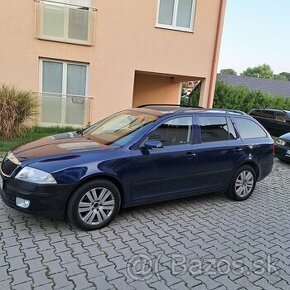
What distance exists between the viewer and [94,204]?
3.72 metres

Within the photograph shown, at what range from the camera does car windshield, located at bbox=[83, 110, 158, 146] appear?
4164 mm

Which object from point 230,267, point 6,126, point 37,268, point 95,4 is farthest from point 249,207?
point 95,4

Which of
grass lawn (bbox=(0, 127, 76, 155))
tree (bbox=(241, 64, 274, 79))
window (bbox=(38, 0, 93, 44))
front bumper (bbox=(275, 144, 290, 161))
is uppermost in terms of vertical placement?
tree (bbox=(241, 64, 274, 79))

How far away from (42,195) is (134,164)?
1178 mm

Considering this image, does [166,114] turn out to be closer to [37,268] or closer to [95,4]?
[37,268]

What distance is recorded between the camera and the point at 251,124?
5.53 metres

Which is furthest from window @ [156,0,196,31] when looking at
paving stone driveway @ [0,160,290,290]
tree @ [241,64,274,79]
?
tree @ [241,64,274,79]

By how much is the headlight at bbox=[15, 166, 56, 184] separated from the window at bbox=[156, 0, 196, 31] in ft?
28.0

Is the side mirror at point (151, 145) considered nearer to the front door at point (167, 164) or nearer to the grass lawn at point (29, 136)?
the front door at point (167, 164)

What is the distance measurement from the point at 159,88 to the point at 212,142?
1025cm

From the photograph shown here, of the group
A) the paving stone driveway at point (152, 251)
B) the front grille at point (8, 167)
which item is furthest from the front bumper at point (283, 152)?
the front grille at point (8, 167)

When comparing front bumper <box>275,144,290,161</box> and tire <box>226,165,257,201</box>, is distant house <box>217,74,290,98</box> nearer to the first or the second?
front bumper <box>275,144,290,161</box>

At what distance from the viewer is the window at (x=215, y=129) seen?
473cm

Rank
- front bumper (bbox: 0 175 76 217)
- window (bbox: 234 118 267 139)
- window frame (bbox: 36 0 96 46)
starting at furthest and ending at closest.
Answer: window frame (bbox: 36 0 96 46) → window (bbox: 234 118 267 139) → front bumper (bbox: 0 175 76 217)
